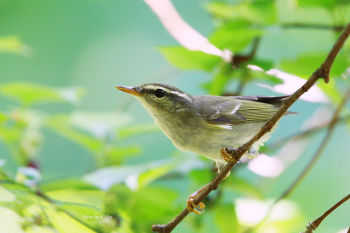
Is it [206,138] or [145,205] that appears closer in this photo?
[206,138]

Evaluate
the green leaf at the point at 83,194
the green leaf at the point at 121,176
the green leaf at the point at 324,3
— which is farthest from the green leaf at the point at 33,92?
the green leaf at the point at 324,3

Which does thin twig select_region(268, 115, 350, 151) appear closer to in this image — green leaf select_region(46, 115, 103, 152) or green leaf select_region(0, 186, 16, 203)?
green leaf select_region(46, 115, 103, 152)

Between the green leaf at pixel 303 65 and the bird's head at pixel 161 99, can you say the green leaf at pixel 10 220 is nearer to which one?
the green leaf at pixel 303 65

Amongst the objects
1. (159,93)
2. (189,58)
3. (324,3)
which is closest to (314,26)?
(324,3)

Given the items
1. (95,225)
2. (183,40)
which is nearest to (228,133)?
(183,40)

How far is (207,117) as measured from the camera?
1.60 meters

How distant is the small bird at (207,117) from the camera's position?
1460mm

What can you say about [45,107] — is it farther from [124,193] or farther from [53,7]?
[124,193]

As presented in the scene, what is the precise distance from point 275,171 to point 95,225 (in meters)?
1.60

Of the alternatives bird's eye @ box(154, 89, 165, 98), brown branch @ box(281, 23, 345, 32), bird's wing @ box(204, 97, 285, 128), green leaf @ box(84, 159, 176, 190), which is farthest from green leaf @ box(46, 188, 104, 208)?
brown branch @ box(281, 23, 345, 32)

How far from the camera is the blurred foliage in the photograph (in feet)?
2.48

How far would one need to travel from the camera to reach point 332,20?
1.62 m

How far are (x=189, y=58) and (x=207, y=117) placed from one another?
0.95 feet

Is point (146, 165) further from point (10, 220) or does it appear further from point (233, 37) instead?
point (10, 220)
